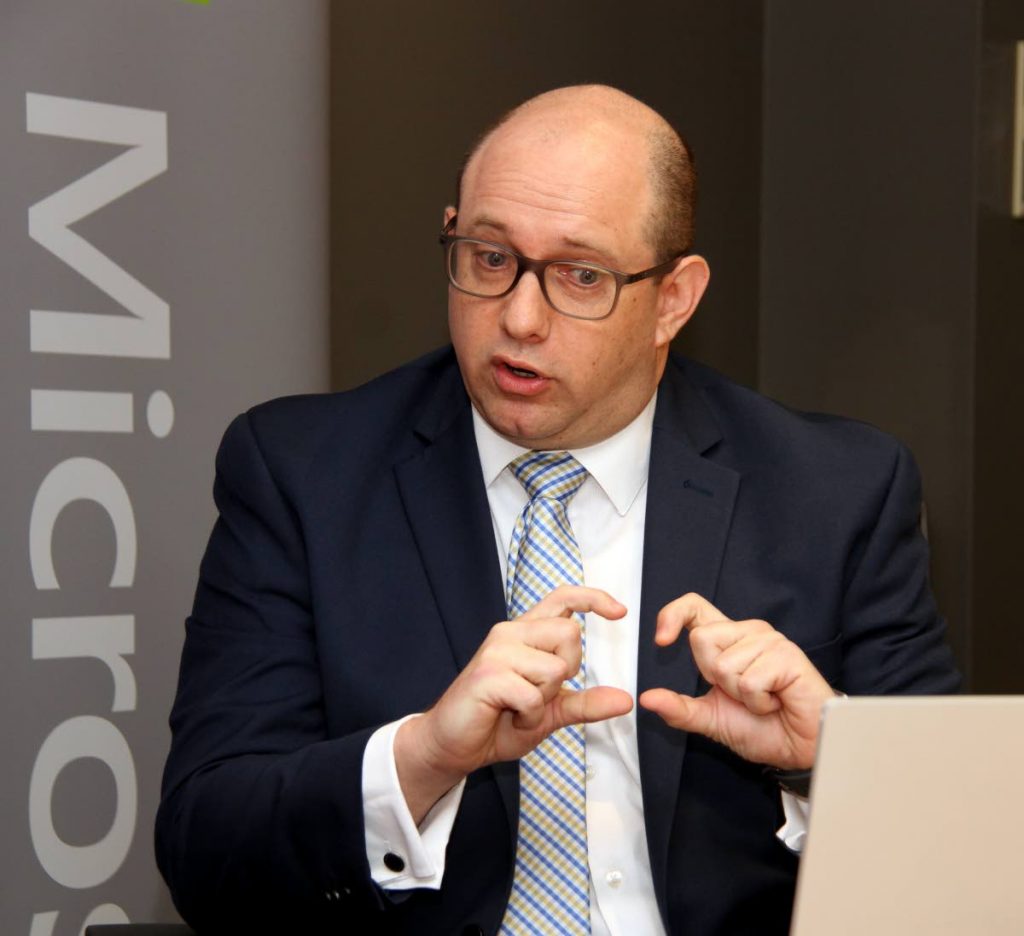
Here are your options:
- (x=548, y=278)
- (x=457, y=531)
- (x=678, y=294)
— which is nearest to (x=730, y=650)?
(x=457, y=531)

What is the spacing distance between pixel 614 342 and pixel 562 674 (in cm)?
60

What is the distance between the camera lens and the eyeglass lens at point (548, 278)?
6.29 feet

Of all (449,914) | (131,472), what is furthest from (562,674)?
(131,472)

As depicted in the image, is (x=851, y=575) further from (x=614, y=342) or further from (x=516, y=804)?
(x=516, y=804)

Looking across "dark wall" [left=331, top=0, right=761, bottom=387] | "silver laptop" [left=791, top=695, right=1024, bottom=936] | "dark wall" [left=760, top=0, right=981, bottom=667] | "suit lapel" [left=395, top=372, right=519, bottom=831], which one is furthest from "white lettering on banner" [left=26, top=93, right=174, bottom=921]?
"dark wall" [left=760, top=0, right=981, bottom=667]

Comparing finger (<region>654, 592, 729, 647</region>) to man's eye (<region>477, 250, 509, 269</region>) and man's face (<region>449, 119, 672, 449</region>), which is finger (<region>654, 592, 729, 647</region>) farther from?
man's eye (<region>477, 250, 509, 269</region>)

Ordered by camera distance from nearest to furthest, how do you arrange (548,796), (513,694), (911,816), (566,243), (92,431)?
(911,816), (513,694), (548,796), (566,243), (92,431)

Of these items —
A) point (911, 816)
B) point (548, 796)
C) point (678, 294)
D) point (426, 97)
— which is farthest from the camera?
point (426, 97)

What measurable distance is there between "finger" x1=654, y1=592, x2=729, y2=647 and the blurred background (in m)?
1.02

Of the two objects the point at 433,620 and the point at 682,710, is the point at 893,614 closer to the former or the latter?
the point at 682,710

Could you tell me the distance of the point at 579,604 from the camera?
159cm

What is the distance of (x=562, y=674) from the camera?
1513mm

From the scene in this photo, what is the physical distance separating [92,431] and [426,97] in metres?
1.23

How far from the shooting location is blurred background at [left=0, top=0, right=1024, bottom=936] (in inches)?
86.7
